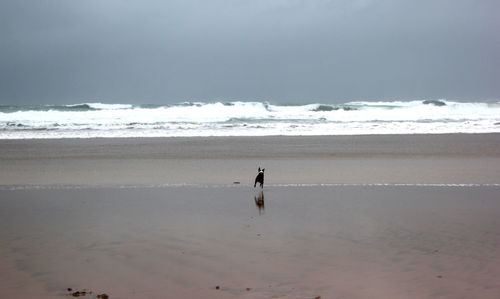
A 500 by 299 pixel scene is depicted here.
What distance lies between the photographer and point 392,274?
17.7 feet

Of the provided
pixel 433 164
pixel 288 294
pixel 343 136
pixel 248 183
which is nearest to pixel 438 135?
pixel 343 136

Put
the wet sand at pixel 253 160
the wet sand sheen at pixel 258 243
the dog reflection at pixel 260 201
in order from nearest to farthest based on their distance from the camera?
1. the wet sand sheen at pixel 258 243
2. the dog reflection at pixel 260 201
3. the wet sand at pixel 253 160

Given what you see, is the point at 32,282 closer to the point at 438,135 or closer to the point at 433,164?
the point at 433,164

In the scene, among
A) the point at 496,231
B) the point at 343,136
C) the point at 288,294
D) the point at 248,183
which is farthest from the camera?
the point at 343,136

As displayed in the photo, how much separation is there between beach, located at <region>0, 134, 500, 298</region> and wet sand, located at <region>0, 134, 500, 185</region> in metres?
0.10

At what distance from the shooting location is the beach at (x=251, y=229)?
5.20 meters

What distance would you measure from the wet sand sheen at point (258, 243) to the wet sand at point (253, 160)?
7.31 ft

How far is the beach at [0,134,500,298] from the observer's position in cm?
520

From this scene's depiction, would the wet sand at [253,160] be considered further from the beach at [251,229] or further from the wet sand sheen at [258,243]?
the wet sand sheen at [258,243]

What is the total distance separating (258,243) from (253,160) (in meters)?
9.25

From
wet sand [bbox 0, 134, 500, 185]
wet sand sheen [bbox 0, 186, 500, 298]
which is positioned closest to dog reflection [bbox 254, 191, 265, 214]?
wet sand sheen [bbox 0, 186, 500, 298]

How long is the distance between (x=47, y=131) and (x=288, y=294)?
25530 mm

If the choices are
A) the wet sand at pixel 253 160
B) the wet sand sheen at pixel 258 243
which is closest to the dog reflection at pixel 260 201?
the wet sand sheen at pixel 258 243

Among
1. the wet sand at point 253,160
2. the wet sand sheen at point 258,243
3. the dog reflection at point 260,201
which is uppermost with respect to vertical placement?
the wet sand at point 253,160
